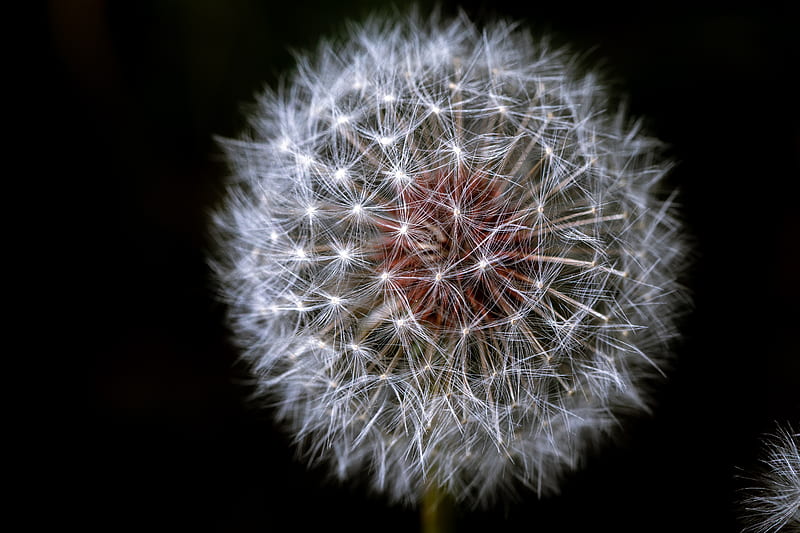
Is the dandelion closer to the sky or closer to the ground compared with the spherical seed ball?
closer to the ground

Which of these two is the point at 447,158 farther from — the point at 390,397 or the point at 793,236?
the point at 793,236

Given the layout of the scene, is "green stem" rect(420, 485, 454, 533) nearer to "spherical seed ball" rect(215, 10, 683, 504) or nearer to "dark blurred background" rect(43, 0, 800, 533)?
"spherical seed ball" rect(215, 10, 683, 504)

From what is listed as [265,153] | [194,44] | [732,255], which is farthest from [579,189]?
[194,44]

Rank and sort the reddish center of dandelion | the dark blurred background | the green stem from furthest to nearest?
the dark blurred background < the green stem < the reddish center of dandelion

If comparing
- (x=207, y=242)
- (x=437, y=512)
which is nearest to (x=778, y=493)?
(x=437, y=512)

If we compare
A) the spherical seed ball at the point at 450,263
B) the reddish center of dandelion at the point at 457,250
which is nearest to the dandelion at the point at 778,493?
the spherical seed ball at the point at 450,263

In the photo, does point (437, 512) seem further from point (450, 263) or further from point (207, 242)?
point (207, 242)

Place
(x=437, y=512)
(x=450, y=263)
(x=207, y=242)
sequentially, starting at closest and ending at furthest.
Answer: (x=450, y=263) < (x=437, y=512) < (x=207, y=242)

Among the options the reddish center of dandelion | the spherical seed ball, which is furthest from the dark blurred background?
the reddish center of dandelion
